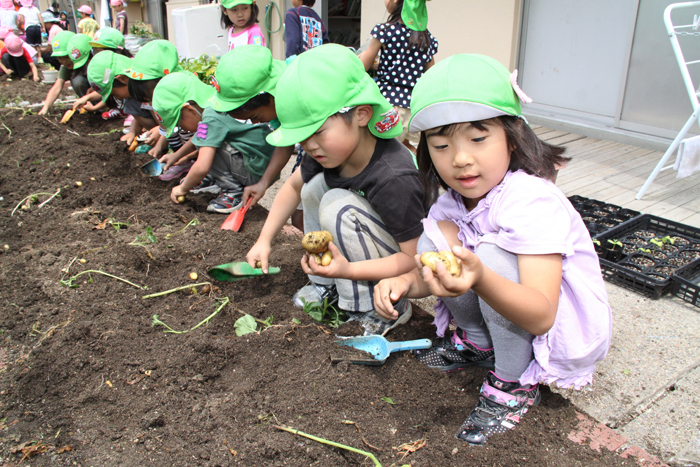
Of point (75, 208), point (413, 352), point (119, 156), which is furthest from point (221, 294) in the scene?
point (119, 156)

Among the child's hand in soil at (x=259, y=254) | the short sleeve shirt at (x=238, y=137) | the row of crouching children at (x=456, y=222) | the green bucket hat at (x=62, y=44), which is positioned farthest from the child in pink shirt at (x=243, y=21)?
the child's hand in soil at (x=259, y=254)

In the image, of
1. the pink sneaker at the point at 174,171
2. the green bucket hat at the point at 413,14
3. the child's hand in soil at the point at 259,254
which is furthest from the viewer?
the pink sneaker at the point at 174,171

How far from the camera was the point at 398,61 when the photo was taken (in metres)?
3.24

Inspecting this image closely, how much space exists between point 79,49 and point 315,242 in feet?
16.5

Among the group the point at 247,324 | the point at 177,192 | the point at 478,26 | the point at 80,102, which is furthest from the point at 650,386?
the point at 80,102

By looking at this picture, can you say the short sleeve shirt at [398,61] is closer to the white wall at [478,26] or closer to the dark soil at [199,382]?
the dark soil at [199,382]

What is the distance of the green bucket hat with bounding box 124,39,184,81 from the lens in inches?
145

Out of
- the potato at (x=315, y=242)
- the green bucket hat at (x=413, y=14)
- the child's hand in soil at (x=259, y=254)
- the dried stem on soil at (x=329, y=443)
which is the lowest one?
the dried stem on soil at (x=329, y=443)

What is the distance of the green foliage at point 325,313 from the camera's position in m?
2.09

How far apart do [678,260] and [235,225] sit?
2.33m

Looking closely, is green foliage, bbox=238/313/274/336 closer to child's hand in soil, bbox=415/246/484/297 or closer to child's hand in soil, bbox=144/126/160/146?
child's hand in soil, bbox=415/246/484/297

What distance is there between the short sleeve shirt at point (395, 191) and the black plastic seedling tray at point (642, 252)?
3.59 ft

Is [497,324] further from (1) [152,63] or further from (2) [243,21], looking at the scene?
(2) [243,21]

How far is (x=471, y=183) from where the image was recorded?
4.59 feet
